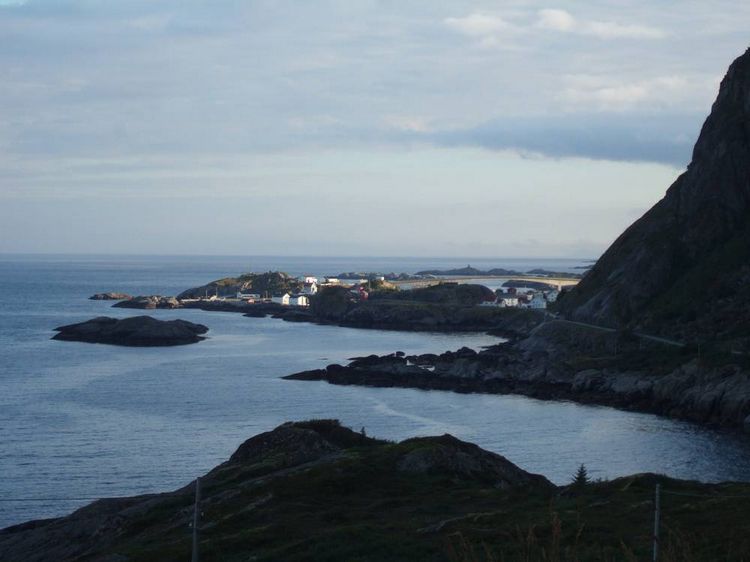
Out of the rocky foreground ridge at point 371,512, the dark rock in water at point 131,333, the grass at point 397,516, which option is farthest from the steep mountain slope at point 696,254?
the grass at point 397,516

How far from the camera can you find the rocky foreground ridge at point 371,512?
71.5 ft

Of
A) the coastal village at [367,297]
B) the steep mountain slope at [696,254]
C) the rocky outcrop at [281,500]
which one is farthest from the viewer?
the coastal village at [367,297]

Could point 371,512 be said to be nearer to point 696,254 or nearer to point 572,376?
point 572,376

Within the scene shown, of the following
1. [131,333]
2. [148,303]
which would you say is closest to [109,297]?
[148,303]

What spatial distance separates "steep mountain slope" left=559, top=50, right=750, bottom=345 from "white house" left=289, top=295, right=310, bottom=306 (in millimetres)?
80505

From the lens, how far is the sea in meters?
44.8

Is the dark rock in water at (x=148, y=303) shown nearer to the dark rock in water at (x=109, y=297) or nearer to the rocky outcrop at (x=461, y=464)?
the dark rock in water at (x=109, y=297)

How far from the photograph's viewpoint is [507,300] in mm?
162000

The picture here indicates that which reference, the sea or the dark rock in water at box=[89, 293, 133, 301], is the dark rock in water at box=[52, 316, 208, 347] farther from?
the dark rock in water at box=[89, 293, 133, 301]

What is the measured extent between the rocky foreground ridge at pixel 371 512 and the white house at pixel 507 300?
122 metres

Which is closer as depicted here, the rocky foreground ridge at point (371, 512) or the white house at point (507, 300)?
the rocky foreground ridge at point (371, 512)

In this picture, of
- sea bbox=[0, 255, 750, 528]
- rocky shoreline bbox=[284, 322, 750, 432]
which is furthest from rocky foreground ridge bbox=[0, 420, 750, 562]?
rocky shoreline bbox=[284, 322, 750, 432]

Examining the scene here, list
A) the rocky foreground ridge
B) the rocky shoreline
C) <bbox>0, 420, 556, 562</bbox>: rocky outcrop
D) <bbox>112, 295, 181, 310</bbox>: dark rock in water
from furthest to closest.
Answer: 1. <bbox>112, 295, 181, 310</bbox>: dark rock in water
2. the rocky shoreline
3. <bbox>0, 420, 556, 562</bbox>: rocky outcrop
4. the rocky foreground ridge

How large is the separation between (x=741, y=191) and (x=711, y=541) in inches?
3192
